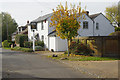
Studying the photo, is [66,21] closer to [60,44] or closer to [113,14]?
[60,44]

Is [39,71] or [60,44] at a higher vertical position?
[60,44]

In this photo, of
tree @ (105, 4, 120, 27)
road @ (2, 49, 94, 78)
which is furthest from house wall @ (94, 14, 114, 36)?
road @ (2, 49, 94, 78)

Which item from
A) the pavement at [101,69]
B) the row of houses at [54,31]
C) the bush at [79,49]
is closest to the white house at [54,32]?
the row of houses at [54,31]

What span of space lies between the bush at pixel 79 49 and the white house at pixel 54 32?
7.95 m

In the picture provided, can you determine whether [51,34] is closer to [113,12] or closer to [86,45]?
[86,45]

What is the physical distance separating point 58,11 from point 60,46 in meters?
10.5

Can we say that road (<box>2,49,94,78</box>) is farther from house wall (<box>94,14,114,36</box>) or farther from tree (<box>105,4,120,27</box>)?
tree (<box>105,4,120,27</box>)

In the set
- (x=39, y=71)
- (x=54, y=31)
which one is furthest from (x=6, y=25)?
(x=39, y=71)

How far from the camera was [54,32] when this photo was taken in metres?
32.5

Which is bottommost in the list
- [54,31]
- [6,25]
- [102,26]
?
[54,31]

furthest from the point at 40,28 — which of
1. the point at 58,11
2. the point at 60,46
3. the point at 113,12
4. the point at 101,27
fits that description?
the point at 113,12

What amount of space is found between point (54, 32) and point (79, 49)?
11729 millimetres

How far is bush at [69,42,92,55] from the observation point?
820 inches

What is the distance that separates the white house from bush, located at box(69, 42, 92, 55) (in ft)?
26.1
